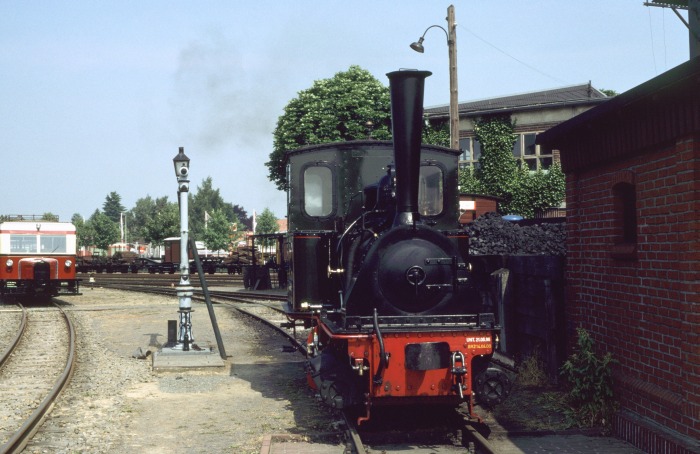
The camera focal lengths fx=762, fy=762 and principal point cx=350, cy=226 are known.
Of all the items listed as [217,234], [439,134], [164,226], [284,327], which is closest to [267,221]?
[217,234]

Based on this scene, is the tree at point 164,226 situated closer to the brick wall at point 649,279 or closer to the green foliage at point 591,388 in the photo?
the brick wall at point 649,279

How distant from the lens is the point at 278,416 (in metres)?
8.78

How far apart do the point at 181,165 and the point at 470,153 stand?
20664 mm

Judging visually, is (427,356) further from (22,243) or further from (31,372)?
(22,243)

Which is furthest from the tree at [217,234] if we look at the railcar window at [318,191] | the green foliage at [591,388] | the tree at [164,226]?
the green foliage at [591,388]

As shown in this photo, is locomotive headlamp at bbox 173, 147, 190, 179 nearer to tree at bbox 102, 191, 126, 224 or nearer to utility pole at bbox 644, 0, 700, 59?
utility pole at bbox 644, 0, 700, 59

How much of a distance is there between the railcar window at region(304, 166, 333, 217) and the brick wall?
293 cm

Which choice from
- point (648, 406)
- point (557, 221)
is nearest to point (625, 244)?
point (648, 406)

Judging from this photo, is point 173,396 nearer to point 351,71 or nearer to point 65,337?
point 65,337

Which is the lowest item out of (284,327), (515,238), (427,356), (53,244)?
(284,327)

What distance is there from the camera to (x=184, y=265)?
1341cm

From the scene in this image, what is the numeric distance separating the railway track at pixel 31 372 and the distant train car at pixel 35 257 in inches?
151

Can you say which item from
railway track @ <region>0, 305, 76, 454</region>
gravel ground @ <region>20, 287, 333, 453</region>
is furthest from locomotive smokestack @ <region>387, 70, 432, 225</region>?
railway track @ <region>0, 305, 76, 454</region>

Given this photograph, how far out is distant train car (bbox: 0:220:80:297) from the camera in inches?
971
